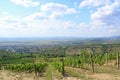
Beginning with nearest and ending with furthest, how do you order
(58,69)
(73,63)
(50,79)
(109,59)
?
(50,79), (58,69), (73,63), (109,59)

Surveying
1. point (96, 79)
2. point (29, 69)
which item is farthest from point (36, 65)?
point (96, 79)

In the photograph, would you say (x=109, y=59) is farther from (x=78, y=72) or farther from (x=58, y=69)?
(x=58, y=69)

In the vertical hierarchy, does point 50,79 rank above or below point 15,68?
above

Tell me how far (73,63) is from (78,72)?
6.50 metres

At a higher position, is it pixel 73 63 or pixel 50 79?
pixel 50 79

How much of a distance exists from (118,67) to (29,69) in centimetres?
1174

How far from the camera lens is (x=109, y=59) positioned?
1374 inches

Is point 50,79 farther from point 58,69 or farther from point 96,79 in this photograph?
point 58,69

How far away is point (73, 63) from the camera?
32781mm

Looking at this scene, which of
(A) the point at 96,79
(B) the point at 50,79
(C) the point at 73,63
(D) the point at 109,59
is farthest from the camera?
(D) the point at 109,59

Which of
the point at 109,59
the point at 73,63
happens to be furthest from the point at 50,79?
the point at 109,59

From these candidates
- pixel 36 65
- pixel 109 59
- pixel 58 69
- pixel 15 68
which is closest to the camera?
pixel 58 69

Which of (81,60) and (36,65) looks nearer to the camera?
(36,65)

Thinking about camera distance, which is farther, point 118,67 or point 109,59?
point 109,59
